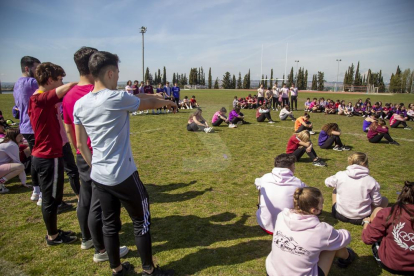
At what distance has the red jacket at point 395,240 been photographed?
2525 mm

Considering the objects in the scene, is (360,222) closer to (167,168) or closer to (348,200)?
(348,200)

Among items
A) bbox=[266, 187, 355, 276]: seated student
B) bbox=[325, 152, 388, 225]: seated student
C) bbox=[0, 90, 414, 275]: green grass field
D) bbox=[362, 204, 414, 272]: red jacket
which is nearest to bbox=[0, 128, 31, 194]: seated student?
bbox=[0, 90, 414, 275]: green grass field

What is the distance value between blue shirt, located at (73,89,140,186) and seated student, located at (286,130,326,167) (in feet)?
18.1

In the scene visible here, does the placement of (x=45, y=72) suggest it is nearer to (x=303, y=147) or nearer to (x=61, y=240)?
(x=61, y=240)

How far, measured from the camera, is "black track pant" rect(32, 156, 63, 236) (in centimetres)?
306

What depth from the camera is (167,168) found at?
632cm

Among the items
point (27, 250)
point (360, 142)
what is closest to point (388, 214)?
point (27, 250)

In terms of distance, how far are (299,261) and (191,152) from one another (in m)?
5.81

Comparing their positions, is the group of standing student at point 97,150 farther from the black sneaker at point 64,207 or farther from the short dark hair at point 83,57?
the black sneaker at point 64,207

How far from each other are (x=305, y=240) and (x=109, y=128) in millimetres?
1939

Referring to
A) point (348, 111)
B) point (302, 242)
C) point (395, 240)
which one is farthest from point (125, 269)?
point (348, 111)

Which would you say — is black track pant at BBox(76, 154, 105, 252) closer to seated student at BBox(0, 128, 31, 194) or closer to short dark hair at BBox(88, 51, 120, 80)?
short dark hair at BBox(88, 51, 120, 80)

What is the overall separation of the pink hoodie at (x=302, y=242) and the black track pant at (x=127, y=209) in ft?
4.18

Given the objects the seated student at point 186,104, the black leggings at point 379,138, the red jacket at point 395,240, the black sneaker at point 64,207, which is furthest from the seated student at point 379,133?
the seated student at point 186,104
